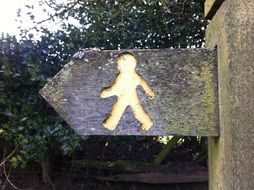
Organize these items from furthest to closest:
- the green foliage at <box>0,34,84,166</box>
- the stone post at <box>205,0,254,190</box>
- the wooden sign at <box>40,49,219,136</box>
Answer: the green foliage at <box>0,34,84,166</box> → the wooden sign at <box>40,49,219,136</box> → the stone post at <box>205,0,254,190</box>

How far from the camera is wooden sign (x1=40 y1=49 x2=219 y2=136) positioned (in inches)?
42.1

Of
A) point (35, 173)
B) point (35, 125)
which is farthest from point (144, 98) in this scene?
point (35, 173)

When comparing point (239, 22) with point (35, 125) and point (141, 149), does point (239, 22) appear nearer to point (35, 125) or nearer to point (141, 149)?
point (35, 125)

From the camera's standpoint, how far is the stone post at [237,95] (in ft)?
3.12

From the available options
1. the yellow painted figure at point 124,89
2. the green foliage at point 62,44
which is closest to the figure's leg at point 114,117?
the yellow painted figure at point 124,89

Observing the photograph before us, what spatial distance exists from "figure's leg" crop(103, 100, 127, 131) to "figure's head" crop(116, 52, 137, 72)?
0.09 m

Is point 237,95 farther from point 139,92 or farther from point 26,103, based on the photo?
point 26,103

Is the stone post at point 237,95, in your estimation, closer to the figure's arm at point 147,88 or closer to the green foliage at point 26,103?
the figure's arm at point 147,88

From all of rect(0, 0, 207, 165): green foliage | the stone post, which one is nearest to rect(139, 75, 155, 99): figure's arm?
the stone post

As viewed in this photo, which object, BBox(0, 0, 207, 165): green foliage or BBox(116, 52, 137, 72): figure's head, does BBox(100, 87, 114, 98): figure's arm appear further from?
BBox(0, 0, 207, 165): green foliage

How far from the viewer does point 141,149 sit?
14.7 feet

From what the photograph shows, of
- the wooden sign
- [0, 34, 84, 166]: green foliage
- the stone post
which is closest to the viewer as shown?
the stone post

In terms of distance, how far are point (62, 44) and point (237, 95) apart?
9.30 ft

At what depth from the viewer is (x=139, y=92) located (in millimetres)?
1086
